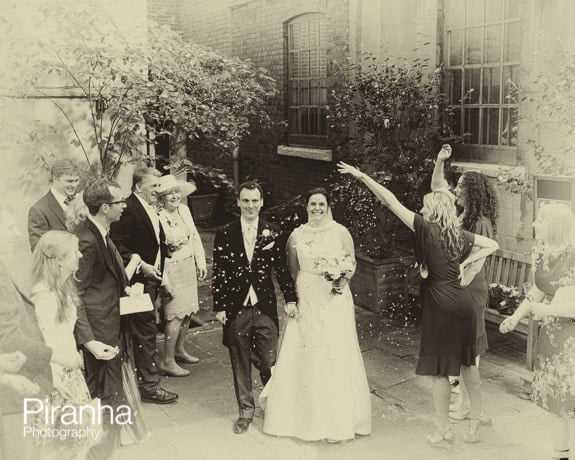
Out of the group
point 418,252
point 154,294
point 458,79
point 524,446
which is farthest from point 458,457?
point 458,79

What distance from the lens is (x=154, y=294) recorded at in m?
5.34

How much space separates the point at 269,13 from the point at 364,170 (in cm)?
345

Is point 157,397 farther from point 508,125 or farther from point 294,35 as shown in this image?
point 294,35

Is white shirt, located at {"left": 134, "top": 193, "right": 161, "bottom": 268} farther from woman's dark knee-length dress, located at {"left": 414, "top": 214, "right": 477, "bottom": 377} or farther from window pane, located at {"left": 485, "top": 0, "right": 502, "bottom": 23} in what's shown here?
window pane, located at {"left": 485, "top": 0, "right": 502, "bottom": 23}

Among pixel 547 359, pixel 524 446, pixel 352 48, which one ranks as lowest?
pixel 524 446

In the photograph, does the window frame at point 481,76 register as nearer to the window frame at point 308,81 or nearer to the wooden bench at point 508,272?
the wooden bench at point 508,272

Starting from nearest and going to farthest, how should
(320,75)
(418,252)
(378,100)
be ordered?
(418,252)
(378,100)
(320,75)

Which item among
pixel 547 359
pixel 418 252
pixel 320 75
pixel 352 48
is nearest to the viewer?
pixel 547 359

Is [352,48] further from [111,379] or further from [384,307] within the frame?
[111,379]

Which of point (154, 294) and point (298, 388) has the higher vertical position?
point (154, 294)

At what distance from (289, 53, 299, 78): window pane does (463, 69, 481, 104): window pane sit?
279cm

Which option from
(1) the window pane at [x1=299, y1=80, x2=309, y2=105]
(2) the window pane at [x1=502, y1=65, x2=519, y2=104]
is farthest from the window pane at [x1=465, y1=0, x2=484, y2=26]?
(1) the window pane at [x1=299, y1=80, x2=309, y2=105]

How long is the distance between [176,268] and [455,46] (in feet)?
12.7

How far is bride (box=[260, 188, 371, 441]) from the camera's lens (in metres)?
4.38
